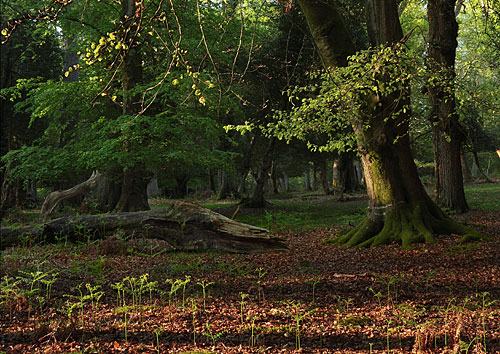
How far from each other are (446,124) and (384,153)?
4487 mm

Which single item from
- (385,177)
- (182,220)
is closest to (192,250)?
(182,220)

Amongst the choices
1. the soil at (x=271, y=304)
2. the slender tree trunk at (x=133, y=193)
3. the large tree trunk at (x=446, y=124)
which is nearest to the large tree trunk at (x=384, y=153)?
the soil at (x=271, y=304)

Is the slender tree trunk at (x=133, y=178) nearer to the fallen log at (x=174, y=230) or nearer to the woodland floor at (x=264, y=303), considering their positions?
the fallen log at (x=174, y=230)

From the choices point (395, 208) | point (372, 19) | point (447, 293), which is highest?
point (372, 19)

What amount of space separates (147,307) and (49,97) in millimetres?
9992

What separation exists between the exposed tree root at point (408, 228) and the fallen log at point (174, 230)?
6.52 ft

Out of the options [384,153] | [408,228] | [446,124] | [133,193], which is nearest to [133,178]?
[133,193]

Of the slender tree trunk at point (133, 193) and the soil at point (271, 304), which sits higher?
the slender tree trunk at point (133, 193)

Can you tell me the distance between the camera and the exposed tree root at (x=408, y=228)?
8742mm

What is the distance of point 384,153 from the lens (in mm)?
9070

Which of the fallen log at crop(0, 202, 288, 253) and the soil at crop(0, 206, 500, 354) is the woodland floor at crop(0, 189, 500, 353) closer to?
the soil at crop(0, 206, 500, 354)

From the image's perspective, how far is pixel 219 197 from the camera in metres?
31.1

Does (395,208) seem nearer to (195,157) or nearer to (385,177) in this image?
(385,177)

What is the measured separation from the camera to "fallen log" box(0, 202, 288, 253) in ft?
29.2
